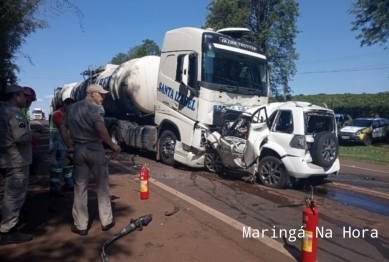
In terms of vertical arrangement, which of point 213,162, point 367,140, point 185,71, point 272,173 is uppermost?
point 185,71

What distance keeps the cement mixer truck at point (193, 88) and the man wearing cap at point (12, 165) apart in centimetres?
520

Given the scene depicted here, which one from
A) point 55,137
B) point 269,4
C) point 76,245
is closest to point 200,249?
point 76,245

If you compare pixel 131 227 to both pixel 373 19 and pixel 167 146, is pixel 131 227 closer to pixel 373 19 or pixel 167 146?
pixel 167 146

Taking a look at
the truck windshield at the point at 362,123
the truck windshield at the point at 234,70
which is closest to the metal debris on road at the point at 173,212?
the truck windshield at the point at 234,70

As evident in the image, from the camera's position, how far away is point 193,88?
352 inches

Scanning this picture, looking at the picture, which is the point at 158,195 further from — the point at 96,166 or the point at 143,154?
the point at 143,154

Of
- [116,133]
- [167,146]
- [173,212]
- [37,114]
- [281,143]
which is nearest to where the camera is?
[173,212]

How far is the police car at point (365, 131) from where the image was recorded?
20219 mm

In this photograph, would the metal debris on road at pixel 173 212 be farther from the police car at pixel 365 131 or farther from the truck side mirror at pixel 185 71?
the police car at pixel 365 131

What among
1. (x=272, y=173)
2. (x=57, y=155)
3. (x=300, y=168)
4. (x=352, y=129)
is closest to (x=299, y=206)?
(x=300, y=168)

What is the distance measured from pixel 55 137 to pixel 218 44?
477cm

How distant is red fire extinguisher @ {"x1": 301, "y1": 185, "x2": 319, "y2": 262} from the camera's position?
3617 mm

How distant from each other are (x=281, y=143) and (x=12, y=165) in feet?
17.7

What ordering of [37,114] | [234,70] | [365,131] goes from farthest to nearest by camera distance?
[37,114]
[365,131]
[234,70]
